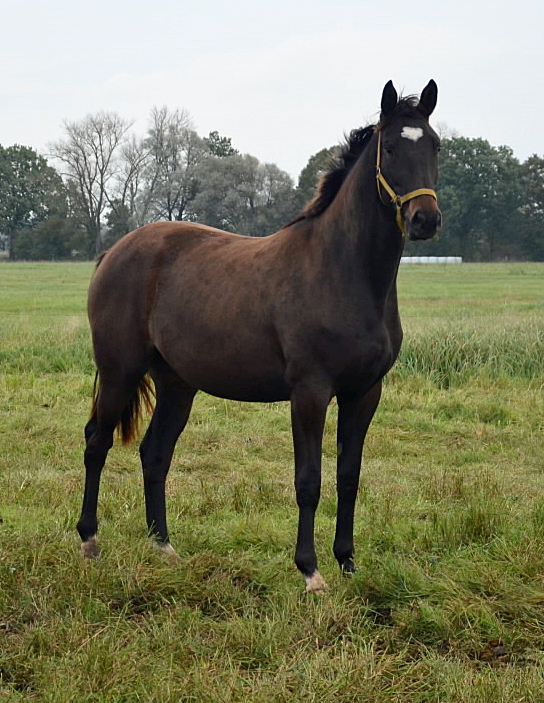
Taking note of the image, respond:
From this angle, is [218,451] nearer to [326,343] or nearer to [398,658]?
[326,343]

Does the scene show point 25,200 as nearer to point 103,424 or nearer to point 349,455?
point 103,424

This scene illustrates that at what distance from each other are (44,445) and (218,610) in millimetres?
3808

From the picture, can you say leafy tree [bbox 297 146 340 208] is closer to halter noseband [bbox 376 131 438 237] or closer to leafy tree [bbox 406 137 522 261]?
leafy tree [bbox 406 137 522 261]

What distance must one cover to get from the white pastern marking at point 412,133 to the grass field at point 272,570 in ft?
7.46

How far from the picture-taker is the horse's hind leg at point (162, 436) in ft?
16.5

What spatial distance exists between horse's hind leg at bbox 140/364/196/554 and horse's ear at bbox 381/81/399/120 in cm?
224

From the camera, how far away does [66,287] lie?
101ft

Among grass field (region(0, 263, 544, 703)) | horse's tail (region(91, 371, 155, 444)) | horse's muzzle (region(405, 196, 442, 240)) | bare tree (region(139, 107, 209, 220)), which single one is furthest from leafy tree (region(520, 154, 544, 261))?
horse's muzzle (region(405, 196, 442, 240))

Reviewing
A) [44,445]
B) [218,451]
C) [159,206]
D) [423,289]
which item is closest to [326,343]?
[218,451]

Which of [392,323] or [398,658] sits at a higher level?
[392,323]

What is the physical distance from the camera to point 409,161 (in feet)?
12.6

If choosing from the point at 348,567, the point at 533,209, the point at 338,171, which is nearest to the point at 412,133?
the point at 338,171

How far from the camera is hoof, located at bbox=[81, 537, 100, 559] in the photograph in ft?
15.2

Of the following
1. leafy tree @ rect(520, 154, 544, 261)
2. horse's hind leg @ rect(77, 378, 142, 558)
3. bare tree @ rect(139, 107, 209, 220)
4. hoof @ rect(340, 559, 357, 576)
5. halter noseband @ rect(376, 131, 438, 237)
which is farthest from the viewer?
leafy tree @ rect(520, 154, 544, 261)
